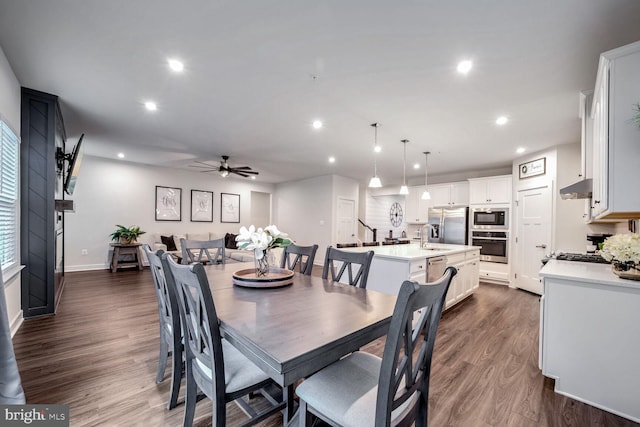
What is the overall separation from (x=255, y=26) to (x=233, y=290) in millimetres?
1853

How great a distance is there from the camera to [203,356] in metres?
1.27

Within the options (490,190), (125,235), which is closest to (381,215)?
(490,190)

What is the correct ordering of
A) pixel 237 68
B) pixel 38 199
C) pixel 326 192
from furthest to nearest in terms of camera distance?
1. pixel 326 192
2. pixel 38 199
3. pixel 237 68

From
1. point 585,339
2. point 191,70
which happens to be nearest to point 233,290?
point 191,70

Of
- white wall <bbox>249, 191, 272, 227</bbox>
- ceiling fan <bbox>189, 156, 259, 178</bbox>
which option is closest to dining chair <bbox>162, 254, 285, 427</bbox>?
ceiling fan <bbox>189, 156, 259, 178</bbox>

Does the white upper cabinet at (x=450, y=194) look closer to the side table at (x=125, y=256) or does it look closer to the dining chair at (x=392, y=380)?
the dining chair at (x=392, y=380)

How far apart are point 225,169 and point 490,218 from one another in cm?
570

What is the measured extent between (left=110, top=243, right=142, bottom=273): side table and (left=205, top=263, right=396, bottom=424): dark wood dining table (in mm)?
5535

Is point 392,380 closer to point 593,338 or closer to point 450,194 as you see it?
point 593,338

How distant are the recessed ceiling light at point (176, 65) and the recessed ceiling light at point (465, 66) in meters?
2.46

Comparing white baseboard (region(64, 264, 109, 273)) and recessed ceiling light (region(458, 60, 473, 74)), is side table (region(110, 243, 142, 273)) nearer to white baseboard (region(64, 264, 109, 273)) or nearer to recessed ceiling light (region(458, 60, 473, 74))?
white baseboard (region(64, 264, 109, 273))

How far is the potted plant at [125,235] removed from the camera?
19.9 ft

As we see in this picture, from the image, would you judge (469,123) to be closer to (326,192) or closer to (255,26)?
(255,26)

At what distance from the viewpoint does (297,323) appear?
1.15m
